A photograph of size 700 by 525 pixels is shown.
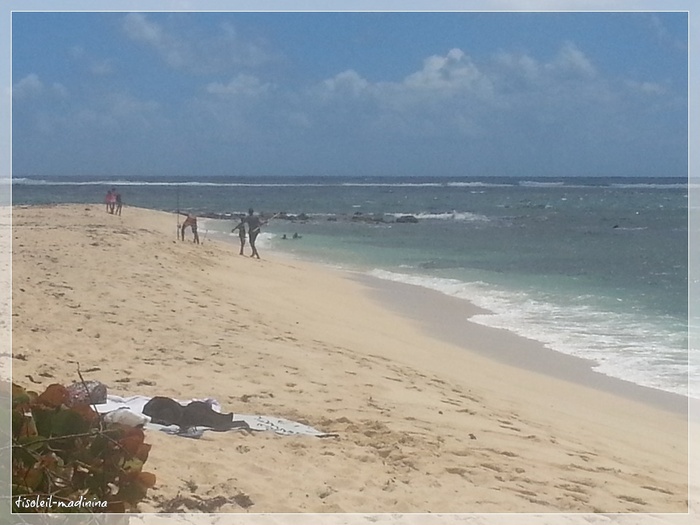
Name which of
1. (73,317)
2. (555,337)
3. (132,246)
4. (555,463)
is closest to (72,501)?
(555,463)

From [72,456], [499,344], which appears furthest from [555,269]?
[72,456]

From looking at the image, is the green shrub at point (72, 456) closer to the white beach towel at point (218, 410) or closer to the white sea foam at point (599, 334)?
the white beach towel at point (218, 410)

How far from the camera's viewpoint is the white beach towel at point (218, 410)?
426cm

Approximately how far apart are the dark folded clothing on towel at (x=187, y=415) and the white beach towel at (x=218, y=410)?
1.7 inches

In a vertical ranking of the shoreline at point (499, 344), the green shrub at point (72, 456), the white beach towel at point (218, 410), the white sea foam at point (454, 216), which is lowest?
the shoreline at point (499, 344)

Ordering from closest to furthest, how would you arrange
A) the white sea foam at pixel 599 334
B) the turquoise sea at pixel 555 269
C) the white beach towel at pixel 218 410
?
the white beach towel at pixel 218 410
the white sea foam at pixel 599 334
the turquoise sea at pixel 555 269

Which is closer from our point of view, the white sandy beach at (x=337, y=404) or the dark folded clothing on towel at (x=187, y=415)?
the white sandy beach at (x=337, y=404)

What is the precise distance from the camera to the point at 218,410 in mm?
4523

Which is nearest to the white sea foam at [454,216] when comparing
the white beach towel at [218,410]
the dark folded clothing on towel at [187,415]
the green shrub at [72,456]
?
the white beach towel at [218,410]

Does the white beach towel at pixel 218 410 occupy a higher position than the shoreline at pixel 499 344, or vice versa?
the white beach towel at pixel 218 410

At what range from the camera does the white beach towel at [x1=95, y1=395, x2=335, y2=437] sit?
426cm

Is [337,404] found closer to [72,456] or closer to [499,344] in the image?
[72,456]

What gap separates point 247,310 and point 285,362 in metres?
2.40

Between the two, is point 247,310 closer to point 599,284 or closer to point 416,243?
point 599,284
